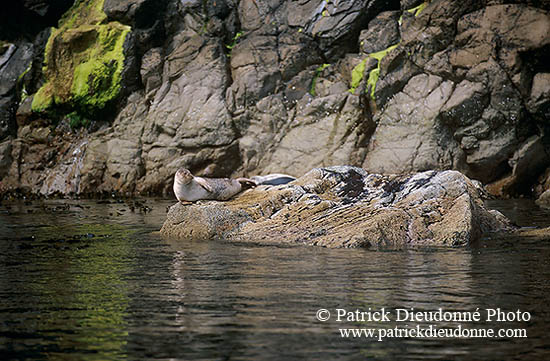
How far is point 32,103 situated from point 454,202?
642 inches

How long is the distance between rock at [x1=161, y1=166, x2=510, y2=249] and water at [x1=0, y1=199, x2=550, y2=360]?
442 millimetres

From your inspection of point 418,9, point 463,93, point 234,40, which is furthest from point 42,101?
point 463,93

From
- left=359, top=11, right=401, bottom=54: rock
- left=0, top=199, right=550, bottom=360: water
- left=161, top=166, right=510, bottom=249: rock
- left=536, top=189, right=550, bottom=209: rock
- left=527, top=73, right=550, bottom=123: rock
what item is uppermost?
left=359, top=11, right=401, bottom=54: rock

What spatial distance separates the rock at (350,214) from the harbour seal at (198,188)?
32cm

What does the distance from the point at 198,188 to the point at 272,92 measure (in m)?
9.26

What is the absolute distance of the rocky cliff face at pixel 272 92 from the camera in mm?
16766

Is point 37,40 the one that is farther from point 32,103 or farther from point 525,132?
point 525,132

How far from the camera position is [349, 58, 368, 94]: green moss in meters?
18.8

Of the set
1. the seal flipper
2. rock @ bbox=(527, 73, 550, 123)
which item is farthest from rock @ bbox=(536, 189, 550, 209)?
the seal flipper

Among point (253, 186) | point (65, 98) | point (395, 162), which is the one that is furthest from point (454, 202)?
point (65, 98)

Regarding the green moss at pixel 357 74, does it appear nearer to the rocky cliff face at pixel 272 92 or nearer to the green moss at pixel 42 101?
the rocky cliff face at pixel 272 92

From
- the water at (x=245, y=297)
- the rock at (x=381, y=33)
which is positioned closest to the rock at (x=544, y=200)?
the water at (x=245, y=297)

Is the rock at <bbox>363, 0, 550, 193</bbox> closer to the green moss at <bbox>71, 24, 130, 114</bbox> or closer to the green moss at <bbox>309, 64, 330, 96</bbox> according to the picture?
the green moss at <bbox>309, 64, 330, 96</bbox>

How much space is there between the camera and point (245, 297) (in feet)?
19.3
